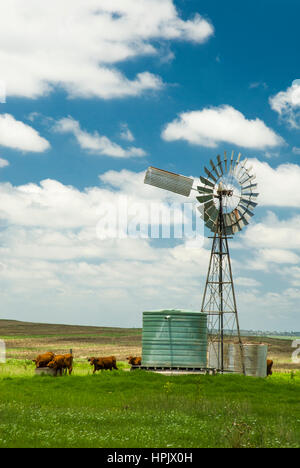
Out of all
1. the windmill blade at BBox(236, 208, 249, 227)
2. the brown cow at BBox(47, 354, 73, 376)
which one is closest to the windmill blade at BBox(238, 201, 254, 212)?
the windmill blade at BBox(236, 208, 249, 227)

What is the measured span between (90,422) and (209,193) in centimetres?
2547

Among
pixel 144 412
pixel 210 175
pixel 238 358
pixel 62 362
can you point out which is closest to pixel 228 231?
pixel 210 175

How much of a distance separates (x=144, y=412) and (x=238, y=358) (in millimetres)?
19168

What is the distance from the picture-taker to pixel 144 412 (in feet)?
67.2

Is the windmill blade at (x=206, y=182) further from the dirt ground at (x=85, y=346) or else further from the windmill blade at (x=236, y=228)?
the dirt ground at (x=85, y=346)

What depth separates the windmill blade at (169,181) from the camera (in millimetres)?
39375

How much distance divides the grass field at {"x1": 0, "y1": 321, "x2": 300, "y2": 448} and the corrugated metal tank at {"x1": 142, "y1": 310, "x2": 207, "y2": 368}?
321 centimetres

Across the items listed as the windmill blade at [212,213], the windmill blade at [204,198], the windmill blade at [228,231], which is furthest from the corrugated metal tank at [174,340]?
the windmill blade at [204,198]

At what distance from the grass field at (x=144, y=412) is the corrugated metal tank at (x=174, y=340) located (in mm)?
3207

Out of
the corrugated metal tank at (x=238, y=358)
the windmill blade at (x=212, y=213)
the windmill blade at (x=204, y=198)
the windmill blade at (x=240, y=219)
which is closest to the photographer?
the corrugated metal tank at (x=238, y=358)

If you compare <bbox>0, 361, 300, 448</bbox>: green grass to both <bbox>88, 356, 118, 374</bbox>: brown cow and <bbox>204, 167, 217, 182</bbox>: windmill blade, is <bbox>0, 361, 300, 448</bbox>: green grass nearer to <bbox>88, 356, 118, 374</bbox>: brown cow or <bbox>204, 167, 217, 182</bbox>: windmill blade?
<bbox>88, 356, 118, 374</bbox>: brown cow

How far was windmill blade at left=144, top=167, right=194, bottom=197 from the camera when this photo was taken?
3938 centimetres
